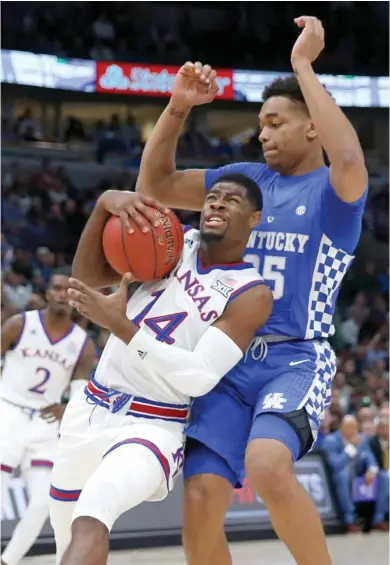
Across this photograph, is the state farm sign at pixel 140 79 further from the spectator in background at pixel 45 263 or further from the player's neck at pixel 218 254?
the player's neck at pixel 218 254

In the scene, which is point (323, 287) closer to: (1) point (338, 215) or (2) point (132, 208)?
(1) point (338, 215)

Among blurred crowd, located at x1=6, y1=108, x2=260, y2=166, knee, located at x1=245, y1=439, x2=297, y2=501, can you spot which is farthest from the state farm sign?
knee, located at x1=245, y1=439, x2=297, y2=501

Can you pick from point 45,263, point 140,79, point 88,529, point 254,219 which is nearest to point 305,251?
point 254,219

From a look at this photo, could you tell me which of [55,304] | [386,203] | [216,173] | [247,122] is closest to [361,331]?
[386,203]

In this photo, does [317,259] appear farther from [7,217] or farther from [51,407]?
[7,217]

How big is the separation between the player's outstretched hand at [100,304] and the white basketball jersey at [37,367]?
11.9 feet

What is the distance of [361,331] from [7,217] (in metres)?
6.55

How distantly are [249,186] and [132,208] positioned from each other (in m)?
0.54

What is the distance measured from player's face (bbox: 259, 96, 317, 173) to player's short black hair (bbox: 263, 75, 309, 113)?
1.1 inches

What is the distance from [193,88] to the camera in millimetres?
4441

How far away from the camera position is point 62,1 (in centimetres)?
1970

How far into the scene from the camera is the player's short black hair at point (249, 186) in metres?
4.08

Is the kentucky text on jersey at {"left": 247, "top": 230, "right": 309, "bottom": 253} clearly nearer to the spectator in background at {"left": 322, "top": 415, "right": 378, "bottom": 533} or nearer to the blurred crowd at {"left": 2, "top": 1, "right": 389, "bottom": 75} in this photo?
the spectator in background at {"left": 322, "top": 415, "right": 378, "bottom": 533}

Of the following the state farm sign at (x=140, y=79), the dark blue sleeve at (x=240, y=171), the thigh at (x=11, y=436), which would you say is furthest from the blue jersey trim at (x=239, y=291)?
the state farm sign at (x=140, y=79)
